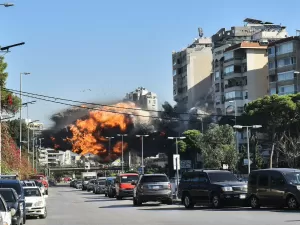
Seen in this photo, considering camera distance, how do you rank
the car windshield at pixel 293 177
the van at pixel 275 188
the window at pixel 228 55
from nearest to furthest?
the van at pixel 275 188 < the car windshield at pixel 293 177 < the window at pixel 228 55

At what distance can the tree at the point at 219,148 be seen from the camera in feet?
237

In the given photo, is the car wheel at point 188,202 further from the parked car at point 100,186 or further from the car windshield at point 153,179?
the parked car at point 100,186

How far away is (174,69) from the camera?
5768 inches

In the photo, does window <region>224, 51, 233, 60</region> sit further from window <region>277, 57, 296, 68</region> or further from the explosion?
the explosion

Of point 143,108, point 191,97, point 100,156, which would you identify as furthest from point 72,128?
point 191,97

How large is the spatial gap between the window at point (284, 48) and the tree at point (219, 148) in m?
29.6

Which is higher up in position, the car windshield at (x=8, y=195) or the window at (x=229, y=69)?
the window at (x=229, y=69)

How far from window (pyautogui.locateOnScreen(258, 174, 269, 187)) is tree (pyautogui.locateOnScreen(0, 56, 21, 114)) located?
37.4 m

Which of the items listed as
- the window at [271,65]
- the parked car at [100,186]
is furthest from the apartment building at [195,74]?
the parked car at [100,186]

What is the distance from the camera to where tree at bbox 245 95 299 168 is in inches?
2980

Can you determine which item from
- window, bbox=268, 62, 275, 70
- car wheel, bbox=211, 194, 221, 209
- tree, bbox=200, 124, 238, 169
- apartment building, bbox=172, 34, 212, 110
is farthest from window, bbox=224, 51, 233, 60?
car wheel, bbox=211, 194, 221, 209

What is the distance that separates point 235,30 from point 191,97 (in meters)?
17.0

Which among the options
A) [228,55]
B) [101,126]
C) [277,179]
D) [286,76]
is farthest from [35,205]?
[228,55]

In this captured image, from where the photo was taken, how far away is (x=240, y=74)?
377 ft
